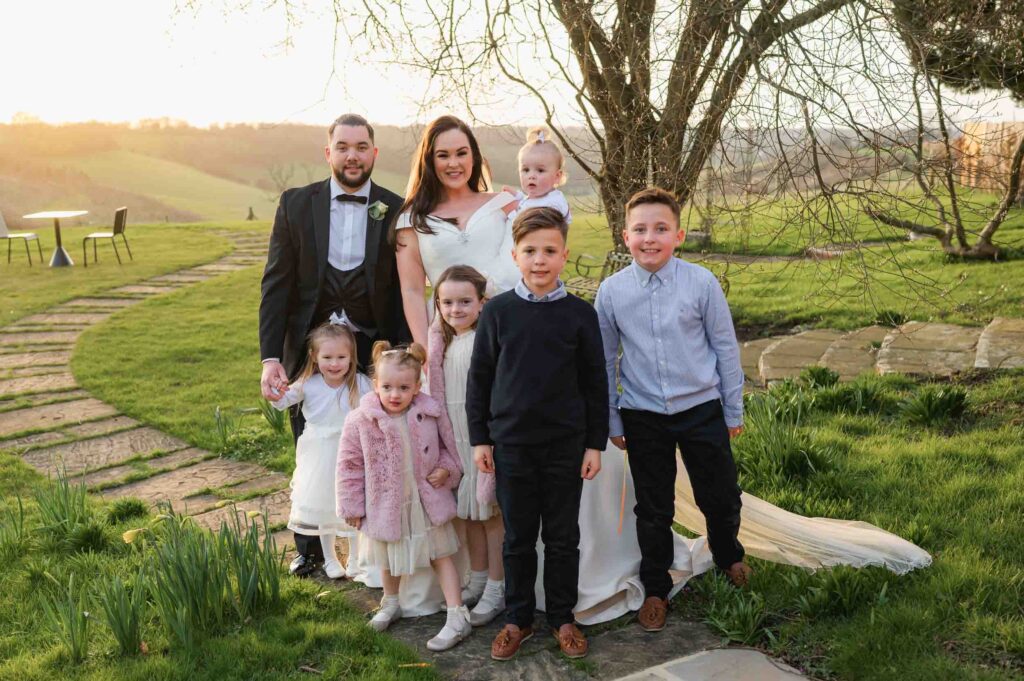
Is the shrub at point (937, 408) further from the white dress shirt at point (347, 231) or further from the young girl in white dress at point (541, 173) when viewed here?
the white dress shirt at point (347, 231)

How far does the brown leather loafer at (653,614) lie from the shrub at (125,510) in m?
2.89

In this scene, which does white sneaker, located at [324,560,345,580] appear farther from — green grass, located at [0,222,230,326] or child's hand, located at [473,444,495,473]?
green grass, located at [0,222,230,326]

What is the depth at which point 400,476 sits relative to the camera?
3350mm

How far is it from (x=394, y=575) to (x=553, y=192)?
172cm

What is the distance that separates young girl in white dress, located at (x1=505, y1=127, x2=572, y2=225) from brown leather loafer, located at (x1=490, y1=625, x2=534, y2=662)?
1.66m

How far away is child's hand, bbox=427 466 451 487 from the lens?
11.0 feet

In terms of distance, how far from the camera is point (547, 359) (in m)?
3.10

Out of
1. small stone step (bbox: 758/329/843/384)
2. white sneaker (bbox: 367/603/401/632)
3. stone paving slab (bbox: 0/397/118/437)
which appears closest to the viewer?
white sneaker (bbox: 367/603/401/632)

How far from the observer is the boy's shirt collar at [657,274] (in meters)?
3.28

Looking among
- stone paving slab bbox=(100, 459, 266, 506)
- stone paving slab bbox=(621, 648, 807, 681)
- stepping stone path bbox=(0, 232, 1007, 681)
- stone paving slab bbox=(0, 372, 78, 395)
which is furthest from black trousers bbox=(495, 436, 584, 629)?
stone paving slab bbox=(0, 372, 78, 395)

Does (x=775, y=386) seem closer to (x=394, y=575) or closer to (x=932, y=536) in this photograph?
(x=932, y=536)

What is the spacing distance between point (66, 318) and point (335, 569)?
9.03m

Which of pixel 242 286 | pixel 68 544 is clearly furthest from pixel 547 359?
pixel 242 286

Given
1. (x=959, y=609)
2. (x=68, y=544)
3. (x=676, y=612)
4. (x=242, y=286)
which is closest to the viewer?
(x=959, y=609)
